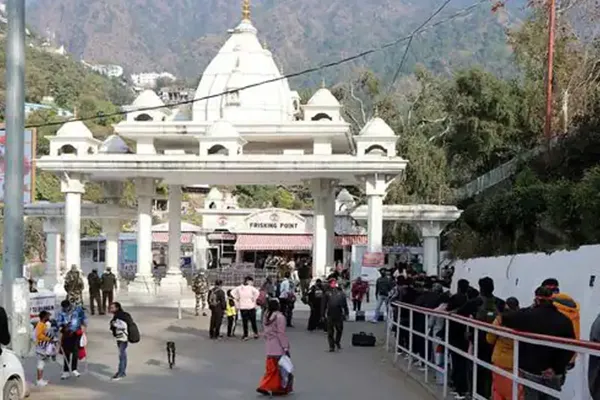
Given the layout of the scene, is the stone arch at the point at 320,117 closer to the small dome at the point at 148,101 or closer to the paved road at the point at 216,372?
the small dome at the point at 148,101

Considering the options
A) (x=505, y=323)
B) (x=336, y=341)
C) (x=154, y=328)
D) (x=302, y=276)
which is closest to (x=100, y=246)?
(x=302, y=276)

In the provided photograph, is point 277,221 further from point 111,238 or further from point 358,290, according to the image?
point 358,290

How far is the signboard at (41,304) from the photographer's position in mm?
14461

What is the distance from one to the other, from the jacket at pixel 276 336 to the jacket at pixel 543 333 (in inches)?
A: 210

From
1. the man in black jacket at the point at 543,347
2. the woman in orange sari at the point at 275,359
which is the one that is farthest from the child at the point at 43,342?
the man in black jacket at the point at 543,347

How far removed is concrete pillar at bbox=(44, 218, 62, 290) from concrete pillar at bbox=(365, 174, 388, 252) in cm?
1159

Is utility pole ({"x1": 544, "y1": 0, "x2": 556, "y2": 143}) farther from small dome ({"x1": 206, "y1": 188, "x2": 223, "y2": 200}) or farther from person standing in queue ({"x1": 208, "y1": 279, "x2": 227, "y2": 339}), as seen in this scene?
small dome ({"x1": 206, "y1": 188, "x2": 223, "y2": 200})

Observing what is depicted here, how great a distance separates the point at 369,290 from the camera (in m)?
29.0

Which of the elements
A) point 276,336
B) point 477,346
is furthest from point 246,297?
point 477,346

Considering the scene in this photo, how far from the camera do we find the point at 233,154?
30.7 meters

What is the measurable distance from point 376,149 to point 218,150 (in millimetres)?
5640

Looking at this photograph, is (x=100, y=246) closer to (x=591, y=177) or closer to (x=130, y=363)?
(x=130, y=363)

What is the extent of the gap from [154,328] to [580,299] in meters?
12.5

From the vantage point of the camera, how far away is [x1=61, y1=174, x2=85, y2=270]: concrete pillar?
30.6 metres
